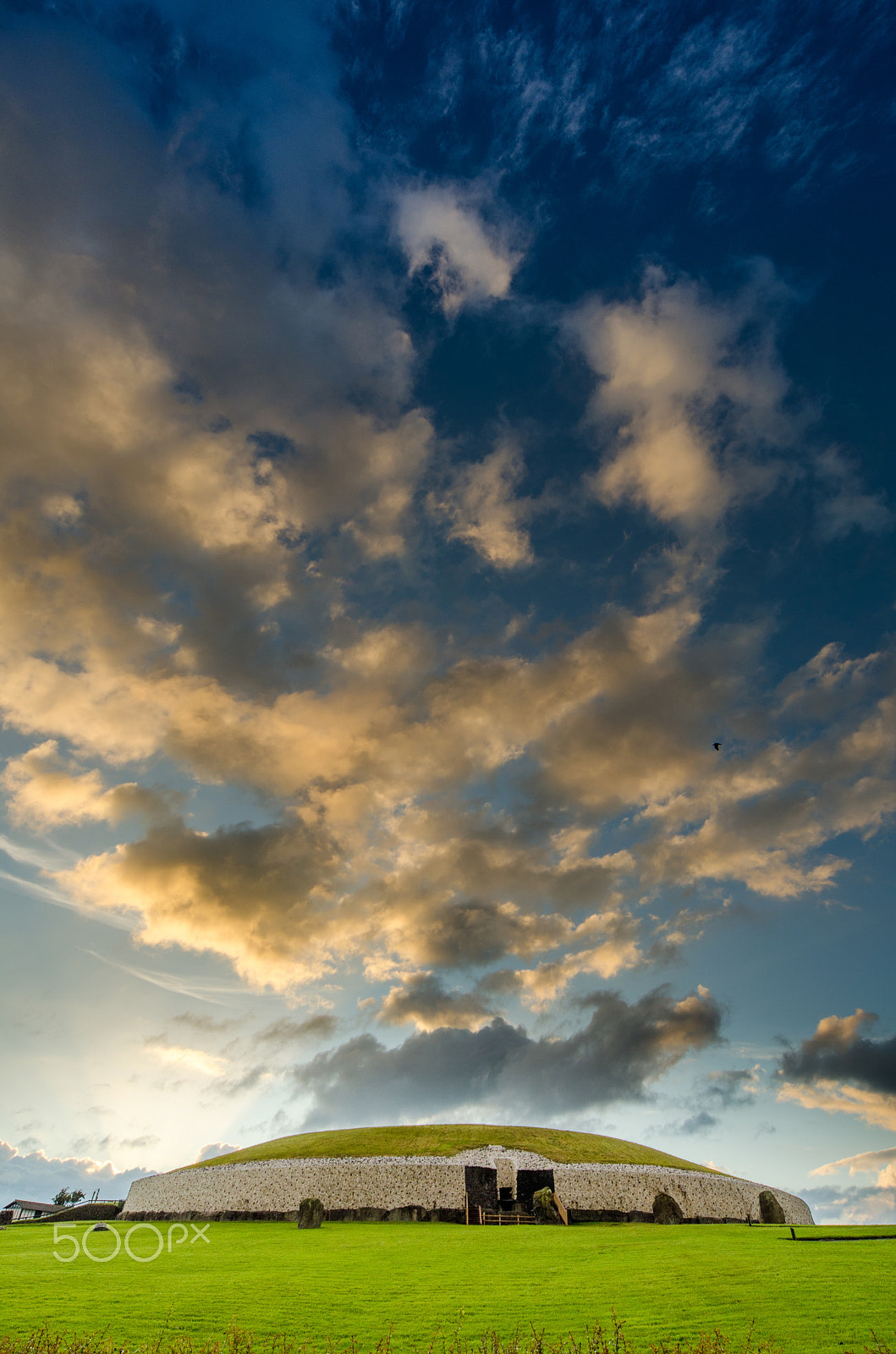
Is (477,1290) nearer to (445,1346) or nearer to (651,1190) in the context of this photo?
(445,1346)

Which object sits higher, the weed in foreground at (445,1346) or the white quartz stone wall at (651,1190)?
the weed in foreground at (445,1346)

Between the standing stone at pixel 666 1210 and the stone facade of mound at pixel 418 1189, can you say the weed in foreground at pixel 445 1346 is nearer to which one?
the stone facade of mound at pixel 418 1189

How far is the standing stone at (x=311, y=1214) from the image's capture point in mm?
42875

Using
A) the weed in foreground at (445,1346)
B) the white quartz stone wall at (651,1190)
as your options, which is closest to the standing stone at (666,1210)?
the white quartz stone wall at (651,1190)

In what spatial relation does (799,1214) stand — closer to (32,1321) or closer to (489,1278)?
(489,1278)

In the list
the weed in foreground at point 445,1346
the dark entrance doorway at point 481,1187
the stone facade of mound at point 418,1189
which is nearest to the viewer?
the weed in foreground at point 445,1346

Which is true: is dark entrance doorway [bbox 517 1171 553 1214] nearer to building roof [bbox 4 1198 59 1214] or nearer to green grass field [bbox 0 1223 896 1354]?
green grass field [bbox 0 1223 896 1354]

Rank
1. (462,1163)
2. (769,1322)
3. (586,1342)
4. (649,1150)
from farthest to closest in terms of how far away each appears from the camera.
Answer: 1. (649,1150)
2. (462,1163)
3. (769,1322)
4. (586,1342)

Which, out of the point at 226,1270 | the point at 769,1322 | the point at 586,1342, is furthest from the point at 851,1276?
the point at 226,1270

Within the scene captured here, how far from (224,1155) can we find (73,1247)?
3031cm

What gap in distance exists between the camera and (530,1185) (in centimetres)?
4900

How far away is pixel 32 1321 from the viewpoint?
19.5m

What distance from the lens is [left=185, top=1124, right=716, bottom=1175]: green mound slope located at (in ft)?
187

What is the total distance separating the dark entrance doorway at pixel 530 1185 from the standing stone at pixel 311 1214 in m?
13.8
